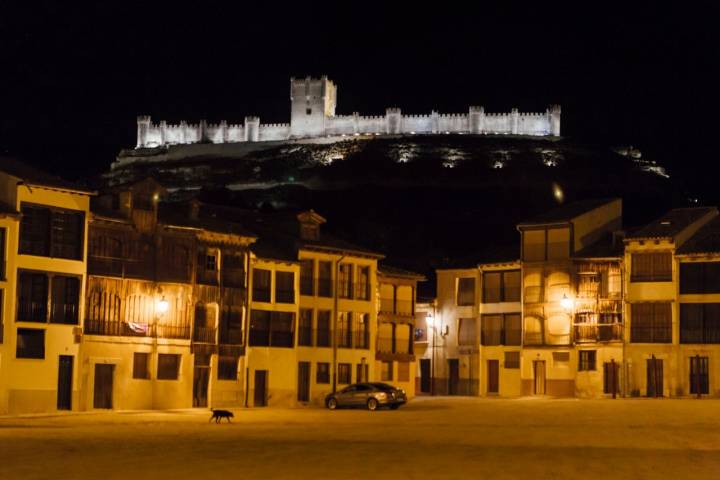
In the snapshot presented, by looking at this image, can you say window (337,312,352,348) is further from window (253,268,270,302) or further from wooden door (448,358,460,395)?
wooden door (448,358,460,395)

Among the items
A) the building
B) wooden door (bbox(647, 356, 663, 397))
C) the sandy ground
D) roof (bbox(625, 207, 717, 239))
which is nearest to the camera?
the sandy ground

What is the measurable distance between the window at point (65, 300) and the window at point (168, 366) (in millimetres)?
5186

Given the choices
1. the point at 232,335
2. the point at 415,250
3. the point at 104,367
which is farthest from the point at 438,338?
the point at 415,250

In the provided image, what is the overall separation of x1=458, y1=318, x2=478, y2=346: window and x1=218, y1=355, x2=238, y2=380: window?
23223mm

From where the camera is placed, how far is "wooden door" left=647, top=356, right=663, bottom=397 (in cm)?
6869

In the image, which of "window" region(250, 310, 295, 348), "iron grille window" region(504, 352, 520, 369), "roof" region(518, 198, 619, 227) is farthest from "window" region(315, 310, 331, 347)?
"roof" region(518, 198, 619, 227)

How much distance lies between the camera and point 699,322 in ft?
224

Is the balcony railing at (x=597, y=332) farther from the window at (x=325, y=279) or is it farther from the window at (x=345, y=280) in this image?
the window at (x=325, y=279)

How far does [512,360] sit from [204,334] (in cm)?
2485

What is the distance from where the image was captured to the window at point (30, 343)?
50688mm

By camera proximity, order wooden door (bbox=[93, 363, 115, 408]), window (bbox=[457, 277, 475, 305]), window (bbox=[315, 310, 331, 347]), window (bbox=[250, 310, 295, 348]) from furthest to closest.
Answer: window (bbox=[457, 277, 475, 305])
window (bbox=[315, 310, 331, 347])
window (bbox=[250, 310, 295, 348])
wooden door (bbox=[93, 363, 115, 408])

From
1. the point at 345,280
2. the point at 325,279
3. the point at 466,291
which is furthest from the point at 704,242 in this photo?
the point at 325,279

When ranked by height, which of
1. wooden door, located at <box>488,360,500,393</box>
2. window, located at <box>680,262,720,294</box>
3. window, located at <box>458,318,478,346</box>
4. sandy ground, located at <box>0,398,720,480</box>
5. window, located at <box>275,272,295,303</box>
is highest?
window, located at <box>680,262,720,294</box>

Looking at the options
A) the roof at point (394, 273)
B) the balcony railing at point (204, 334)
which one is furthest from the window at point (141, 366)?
the roof at point (394, 273)
